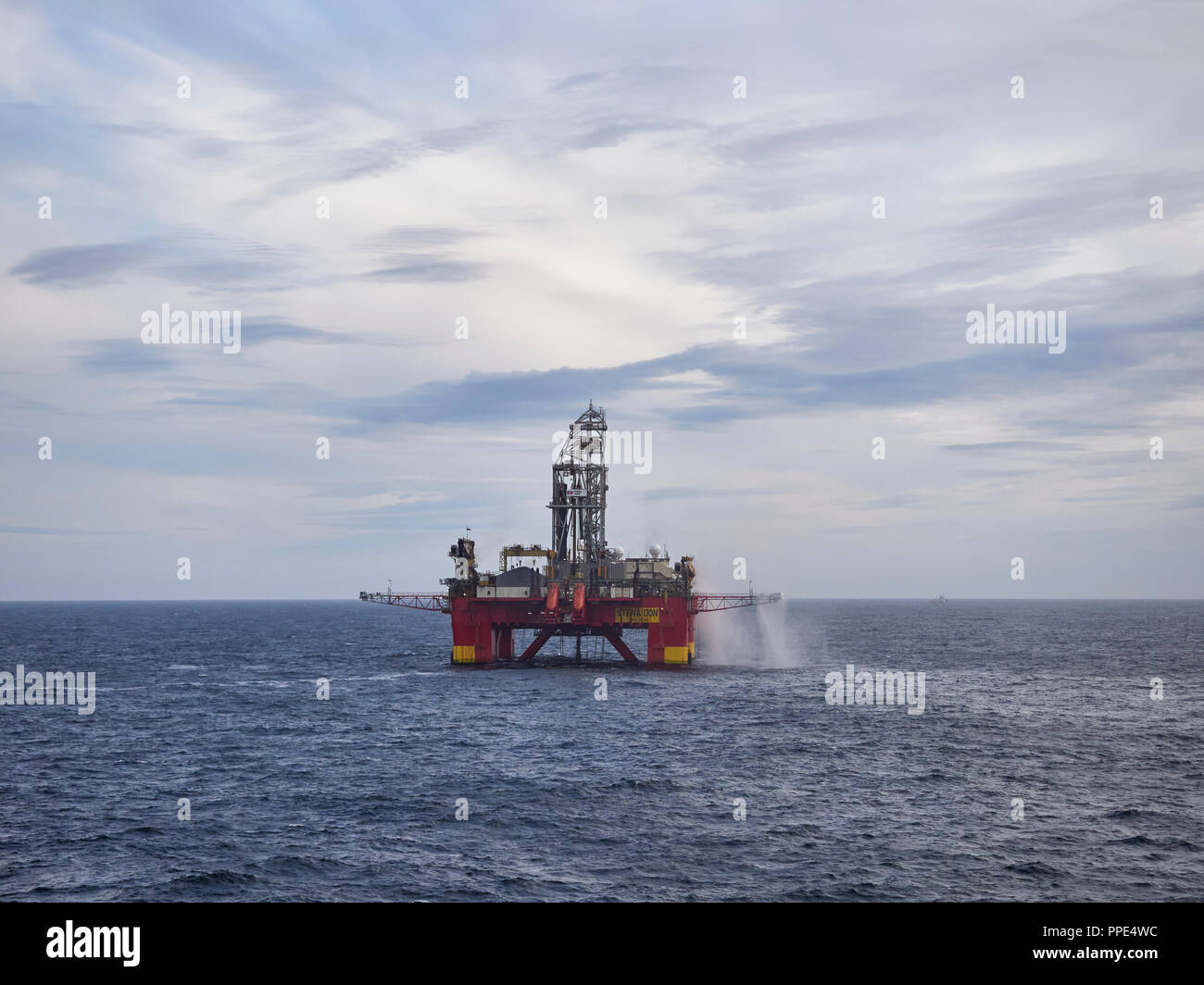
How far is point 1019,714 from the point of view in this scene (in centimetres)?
8244

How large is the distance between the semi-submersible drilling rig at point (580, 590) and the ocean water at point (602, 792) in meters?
8.01

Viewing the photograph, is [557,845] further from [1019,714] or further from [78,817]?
[1019,714]

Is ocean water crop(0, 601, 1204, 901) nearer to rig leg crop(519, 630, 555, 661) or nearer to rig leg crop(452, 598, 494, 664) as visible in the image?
rig leg crop(452, 598, 494, 664)

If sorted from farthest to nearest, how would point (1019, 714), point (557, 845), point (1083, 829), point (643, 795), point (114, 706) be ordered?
point (114, 706)
point (1019, 714)
point (643, 795)
point (1083, 829)
point (557, 845)

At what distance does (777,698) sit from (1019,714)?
2054 cm

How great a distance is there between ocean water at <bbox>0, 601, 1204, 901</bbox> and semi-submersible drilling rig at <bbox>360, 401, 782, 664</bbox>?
26.3ft

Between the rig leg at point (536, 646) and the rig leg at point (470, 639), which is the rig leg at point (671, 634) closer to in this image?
the rig leg at point (536, 646)

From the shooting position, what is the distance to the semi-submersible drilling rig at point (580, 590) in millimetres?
108938

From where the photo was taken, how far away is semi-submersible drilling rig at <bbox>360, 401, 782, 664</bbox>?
10894 cm
